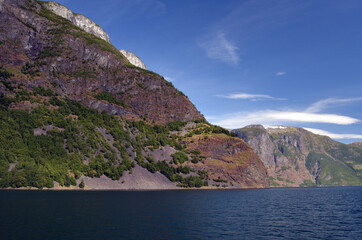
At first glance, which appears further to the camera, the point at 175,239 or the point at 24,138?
the point at 24,138

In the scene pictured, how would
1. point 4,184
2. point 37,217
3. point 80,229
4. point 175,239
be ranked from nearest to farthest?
1. point 175,239
2. point 80,229
3. point 37,217
4. point 4,184

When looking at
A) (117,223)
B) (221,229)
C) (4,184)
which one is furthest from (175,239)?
(4,184)

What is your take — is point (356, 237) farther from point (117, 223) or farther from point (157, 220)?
point (117, 223)

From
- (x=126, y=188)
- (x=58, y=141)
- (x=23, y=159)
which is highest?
(x=58, y=141)

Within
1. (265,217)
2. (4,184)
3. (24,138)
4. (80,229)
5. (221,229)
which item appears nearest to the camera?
(80,229)

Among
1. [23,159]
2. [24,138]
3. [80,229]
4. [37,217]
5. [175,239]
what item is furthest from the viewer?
[24,138]

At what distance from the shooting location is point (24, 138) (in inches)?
7116

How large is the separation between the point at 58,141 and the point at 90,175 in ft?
111

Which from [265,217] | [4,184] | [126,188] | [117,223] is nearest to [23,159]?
[4,184]

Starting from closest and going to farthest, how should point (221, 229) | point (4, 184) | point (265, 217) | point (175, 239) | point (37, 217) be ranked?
point (175, 239), point (221, 229), point (37, 217), point (265, 217), point (4, 184)

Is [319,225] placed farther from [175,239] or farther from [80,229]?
[80,229]

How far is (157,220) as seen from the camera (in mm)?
60719

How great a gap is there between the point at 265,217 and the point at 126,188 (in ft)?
437

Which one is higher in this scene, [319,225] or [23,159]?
[23,159]
